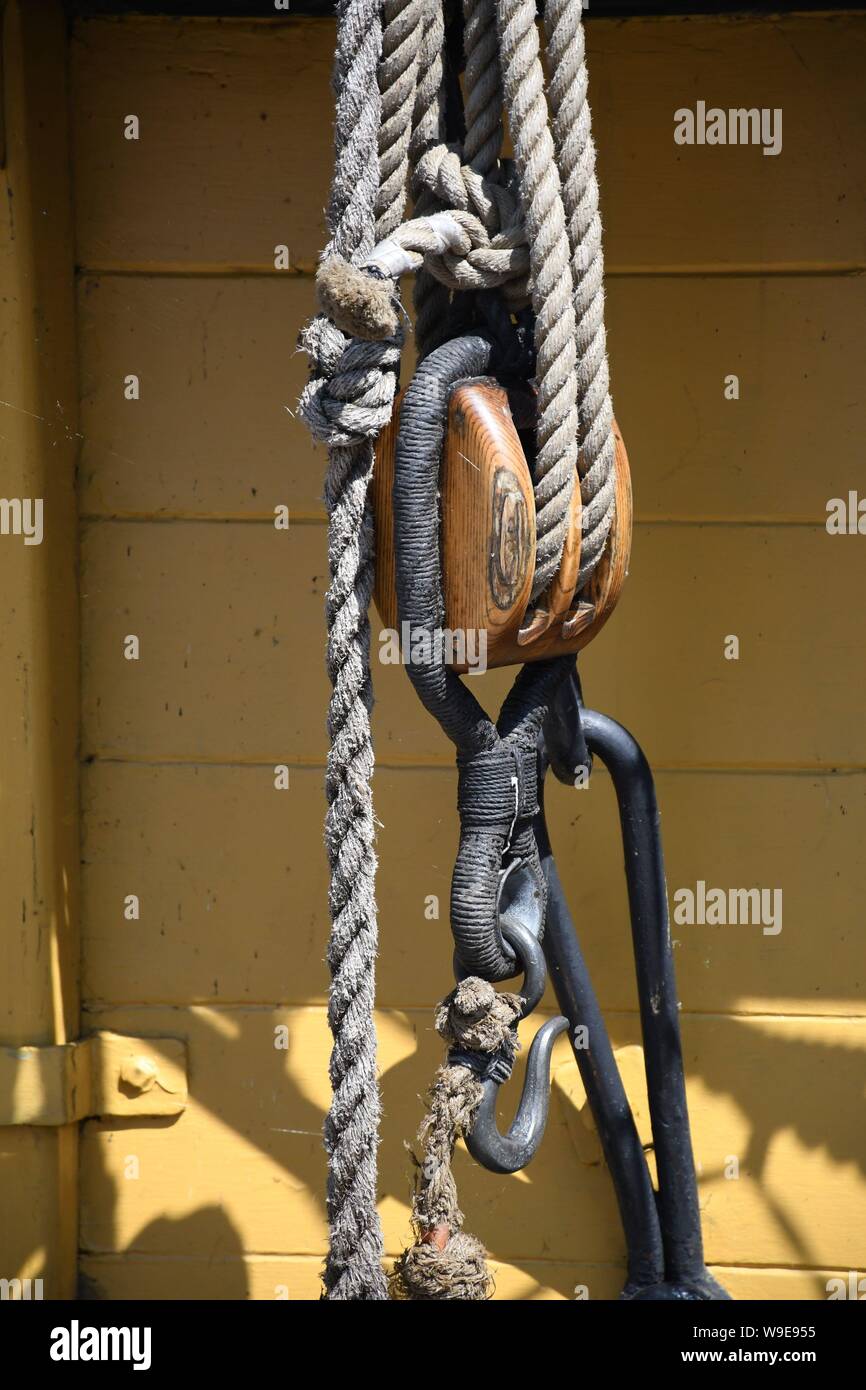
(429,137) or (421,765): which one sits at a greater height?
(429,137)

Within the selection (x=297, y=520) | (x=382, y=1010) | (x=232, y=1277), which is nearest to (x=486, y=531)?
(x=297, y=520)

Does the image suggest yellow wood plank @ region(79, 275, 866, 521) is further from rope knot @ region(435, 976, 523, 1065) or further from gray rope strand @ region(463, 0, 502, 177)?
rope knot @ region(435, 976, 523, 1065)

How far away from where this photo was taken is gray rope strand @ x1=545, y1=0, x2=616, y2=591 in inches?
32.3

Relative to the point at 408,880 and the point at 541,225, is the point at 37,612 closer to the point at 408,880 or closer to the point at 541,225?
the point at 408,880

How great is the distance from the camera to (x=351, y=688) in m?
0.78

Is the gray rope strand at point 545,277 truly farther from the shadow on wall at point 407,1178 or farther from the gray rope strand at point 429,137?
the shadow on wall at point 407,1178

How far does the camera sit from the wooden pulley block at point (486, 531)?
Answer: 789mm

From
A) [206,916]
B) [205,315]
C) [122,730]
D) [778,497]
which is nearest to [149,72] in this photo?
[205,315]

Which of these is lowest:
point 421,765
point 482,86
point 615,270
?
point 421,765

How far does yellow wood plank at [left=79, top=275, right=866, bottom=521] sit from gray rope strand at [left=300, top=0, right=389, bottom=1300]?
75 cm

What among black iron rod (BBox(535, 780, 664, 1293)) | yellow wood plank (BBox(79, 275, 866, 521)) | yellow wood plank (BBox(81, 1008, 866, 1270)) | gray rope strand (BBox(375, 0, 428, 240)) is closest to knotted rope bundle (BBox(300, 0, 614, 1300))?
gray rope strand (BBox(375, 0, 428, 240))

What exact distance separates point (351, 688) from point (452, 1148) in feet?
0.97

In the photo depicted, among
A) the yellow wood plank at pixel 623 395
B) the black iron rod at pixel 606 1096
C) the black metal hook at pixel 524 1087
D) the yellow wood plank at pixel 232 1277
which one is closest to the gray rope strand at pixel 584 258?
the black metal hook at pixel 524 1087

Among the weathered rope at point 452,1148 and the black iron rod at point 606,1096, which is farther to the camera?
the black iron rod at point 606,1096
